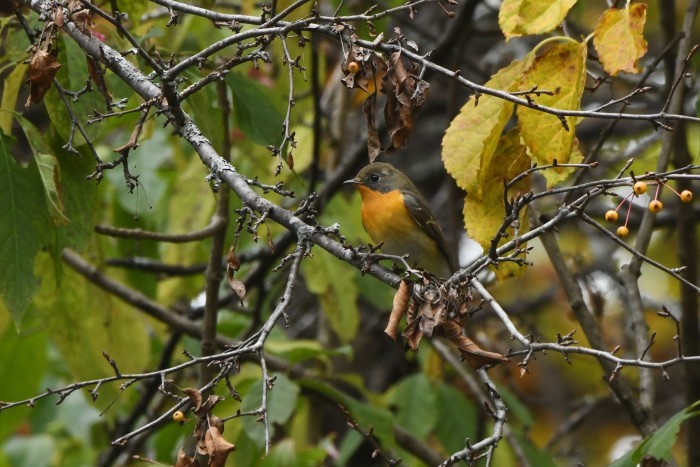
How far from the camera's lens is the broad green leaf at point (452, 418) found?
645cm

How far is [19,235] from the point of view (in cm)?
358

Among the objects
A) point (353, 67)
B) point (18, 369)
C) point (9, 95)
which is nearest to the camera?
point (353, 67)

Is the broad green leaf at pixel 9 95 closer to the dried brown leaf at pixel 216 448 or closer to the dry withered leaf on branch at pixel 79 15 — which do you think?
the dry withered leaf on branch at pixel 79 15

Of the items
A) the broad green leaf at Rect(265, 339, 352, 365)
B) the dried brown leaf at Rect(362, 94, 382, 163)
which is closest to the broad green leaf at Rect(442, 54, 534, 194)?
the dried brown leaf at Rect(362, 94, 382, 163)

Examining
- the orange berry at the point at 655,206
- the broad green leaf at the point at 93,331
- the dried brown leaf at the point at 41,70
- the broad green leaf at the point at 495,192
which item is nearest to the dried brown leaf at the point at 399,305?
the orange berry at the point at 655,206

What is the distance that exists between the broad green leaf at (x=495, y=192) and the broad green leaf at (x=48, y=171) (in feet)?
4.63

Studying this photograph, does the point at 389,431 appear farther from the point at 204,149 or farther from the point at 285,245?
the point at 204,149

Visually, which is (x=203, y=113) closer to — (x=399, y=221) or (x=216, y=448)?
(x=216, y=448)

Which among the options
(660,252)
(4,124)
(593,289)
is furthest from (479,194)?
(660,252)

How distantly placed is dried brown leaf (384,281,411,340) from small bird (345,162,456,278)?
138 inches

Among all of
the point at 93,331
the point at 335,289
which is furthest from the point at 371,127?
the point at 335,289

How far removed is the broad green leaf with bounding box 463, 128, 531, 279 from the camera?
3516 mm

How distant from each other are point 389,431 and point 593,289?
181 centimetres

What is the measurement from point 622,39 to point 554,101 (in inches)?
Result: 11.5
